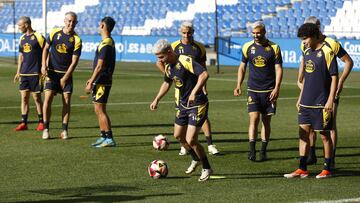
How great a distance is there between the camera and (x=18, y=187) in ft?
37.2

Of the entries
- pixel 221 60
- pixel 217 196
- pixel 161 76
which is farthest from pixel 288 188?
pixel 221 60

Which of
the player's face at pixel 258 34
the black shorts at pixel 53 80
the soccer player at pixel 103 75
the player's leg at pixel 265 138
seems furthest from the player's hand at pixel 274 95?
the black shorts at pixel 53 80

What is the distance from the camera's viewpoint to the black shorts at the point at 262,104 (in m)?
14.2

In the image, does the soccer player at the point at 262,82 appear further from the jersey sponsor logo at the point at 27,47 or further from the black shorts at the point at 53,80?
the jersey sponsor logo at the point at 27,47

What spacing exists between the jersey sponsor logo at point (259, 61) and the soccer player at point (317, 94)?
1.84 m

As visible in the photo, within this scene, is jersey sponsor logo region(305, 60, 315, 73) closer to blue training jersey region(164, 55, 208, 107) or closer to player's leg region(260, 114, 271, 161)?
blue training jersey region(164, 55, 208, 107)

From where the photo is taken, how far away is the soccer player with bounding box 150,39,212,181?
11750mm

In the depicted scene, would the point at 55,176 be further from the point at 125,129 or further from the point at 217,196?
the point at 125,129

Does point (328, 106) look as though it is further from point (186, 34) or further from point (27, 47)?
point (27, 47)

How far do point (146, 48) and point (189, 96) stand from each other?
34.9 metres

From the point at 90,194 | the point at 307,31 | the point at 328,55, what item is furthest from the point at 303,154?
the point at 90,194

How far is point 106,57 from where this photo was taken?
15586 millimetres

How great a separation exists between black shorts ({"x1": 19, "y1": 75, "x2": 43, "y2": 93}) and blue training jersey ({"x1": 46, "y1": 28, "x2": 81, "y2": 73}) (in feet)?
4.89

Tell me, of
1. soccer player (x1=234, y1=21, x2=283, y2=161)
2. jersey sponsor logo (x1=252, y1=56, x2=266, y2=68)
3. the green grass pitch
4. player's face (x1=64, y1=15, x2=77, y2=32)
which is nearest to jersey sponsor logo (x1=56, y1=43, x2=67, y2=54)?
player's face (x1=64, y1=15, x2=77, y2=32)
